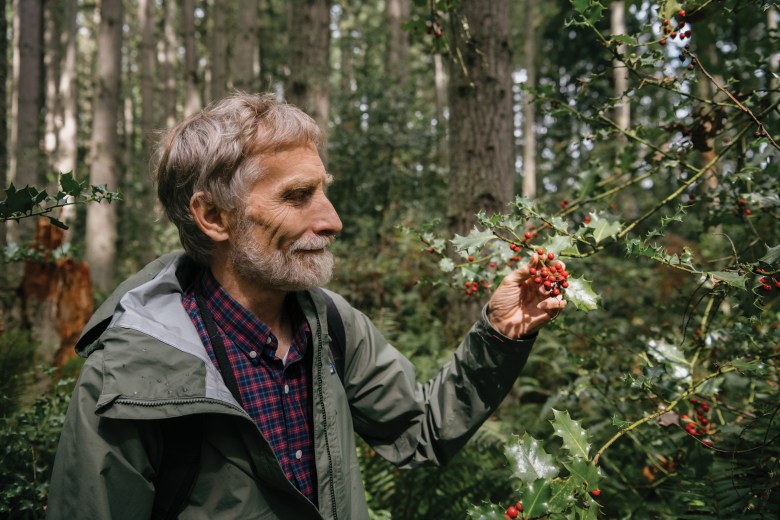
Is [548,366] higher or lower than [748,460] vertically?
lower

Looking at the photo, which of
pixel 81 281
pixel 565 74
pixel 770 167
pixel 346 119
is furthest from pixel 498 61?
pixel 565 74

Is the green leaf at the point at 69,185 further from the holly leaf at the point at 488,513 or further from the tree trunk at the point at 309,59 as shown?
the tree trunk at the point at 309,59

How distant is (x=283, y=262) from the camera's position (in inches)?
70.2

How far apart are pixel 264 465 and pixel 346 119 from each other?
7.59 m

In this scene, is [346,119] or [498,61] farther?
[346,119]

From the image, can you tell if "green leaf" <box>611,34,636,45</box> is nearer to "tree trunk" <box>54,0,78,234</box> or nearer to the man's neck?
the man's neck

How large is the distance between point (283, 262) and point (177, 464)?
0.69 m

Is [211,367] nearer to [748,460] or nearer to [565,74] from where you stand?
[748,460]

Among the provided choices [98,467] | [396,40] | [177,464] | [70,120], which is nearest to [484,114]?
[177,464]

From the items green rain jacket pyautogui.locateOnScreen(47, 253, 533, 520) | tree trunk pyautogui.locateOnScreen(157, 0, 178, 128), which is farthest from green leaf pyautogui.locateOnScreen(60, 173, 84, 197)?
tree trunk pyautogui.locateOnScreen(157, 0, 178, 128)

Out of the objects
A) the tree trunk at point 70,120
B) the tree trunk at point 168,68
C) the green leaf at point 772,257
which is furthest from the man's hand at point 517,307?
the tree trunk at point 168,68

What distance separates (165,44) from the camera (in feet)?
49.0

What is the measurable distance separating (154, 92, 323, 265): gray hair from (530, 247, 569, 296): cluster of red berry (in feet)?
3.08

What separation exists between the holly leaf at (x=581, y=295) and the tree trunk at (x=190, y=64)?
11.1 metres
